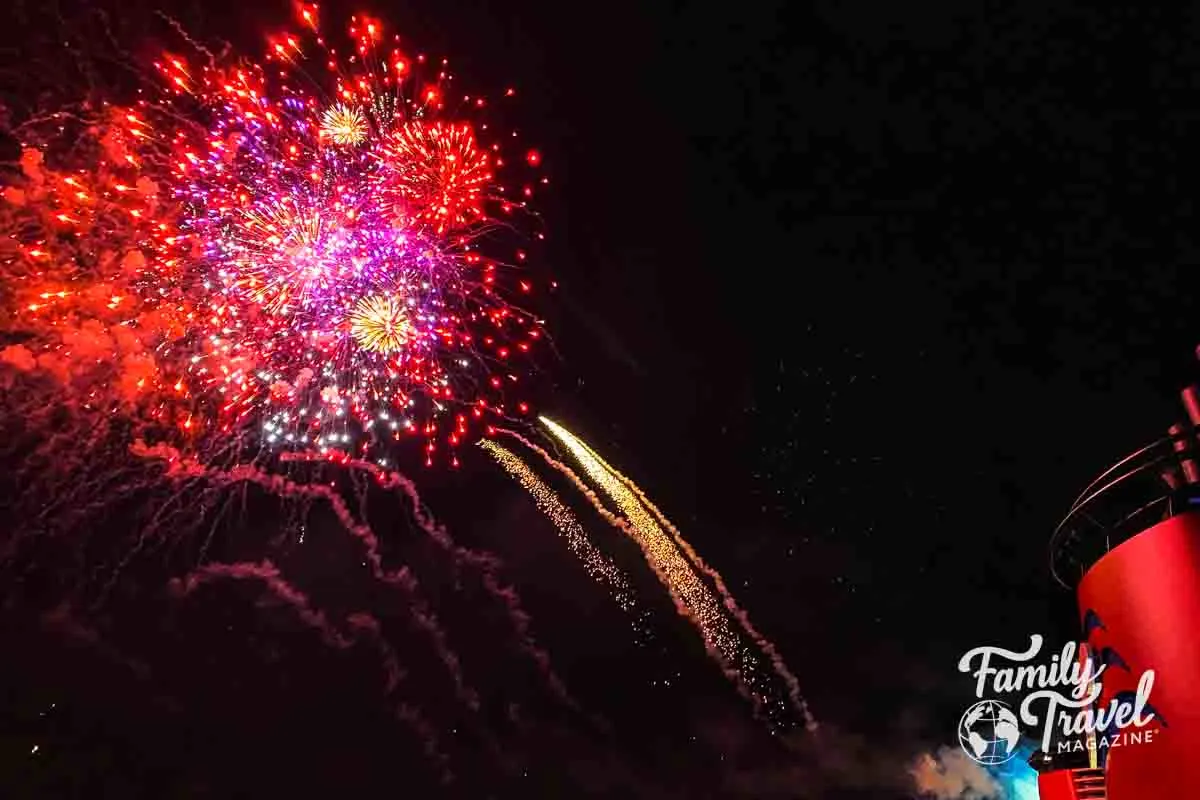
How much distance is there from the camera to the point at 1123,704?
7902 millimetres

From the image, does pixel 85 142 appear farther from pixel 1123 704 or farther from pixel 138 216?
pixel 1123 704

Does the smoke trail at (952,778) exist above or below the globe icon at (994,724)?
above

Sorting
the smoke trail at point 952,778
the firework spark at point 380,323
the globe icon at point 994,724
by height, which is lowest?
the globe icon at point 994,724

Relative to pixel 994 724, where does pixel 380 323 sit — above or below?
above

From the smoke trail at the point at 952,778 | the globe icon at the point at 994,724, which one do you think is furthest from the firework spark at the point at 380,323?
the smoke trail at the point at 952,778

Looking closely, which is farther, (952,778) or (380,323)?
(952,778)

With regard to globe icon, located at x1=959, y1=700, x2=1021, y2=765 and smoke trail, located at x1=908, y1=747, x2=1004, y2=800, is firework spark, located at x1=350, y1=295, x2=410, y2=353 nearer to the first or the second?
globe icon, located at x1=959, y1=700, x2=1021, y2=765

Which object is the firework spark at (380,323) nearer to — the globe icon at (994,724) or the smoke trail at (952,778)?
the globe icon at (994,724)

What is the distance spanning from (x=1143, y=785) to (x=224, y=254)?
11.7m

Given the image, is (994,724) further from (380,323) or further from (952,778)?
(952,778)

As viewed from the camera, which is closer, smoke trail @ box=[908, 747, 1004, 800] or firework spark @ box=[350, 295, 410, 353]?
firework spark @ box=[350, 295, 410, 353]

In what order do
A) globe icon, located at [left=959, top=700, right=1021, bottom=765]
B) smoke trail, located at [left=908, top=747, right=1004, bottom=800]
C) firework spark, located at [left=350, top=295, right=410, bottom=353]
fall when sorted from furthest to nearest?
smoke trail, located at [left=908, top=747, right=1004, bottom=800], firework spark, located at [left=350, top=295, right=410, bottom=353], globe icon, located at [left=959, top=700, right=1021, bottom=765]

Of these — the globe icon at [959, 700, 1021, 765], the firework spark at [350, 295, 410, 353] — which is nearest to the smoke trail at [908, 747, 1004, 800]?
the globe icon at [959, 700, 1021, 765]

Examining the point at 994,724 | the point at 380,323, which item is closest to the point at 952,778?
the point at 994,724
